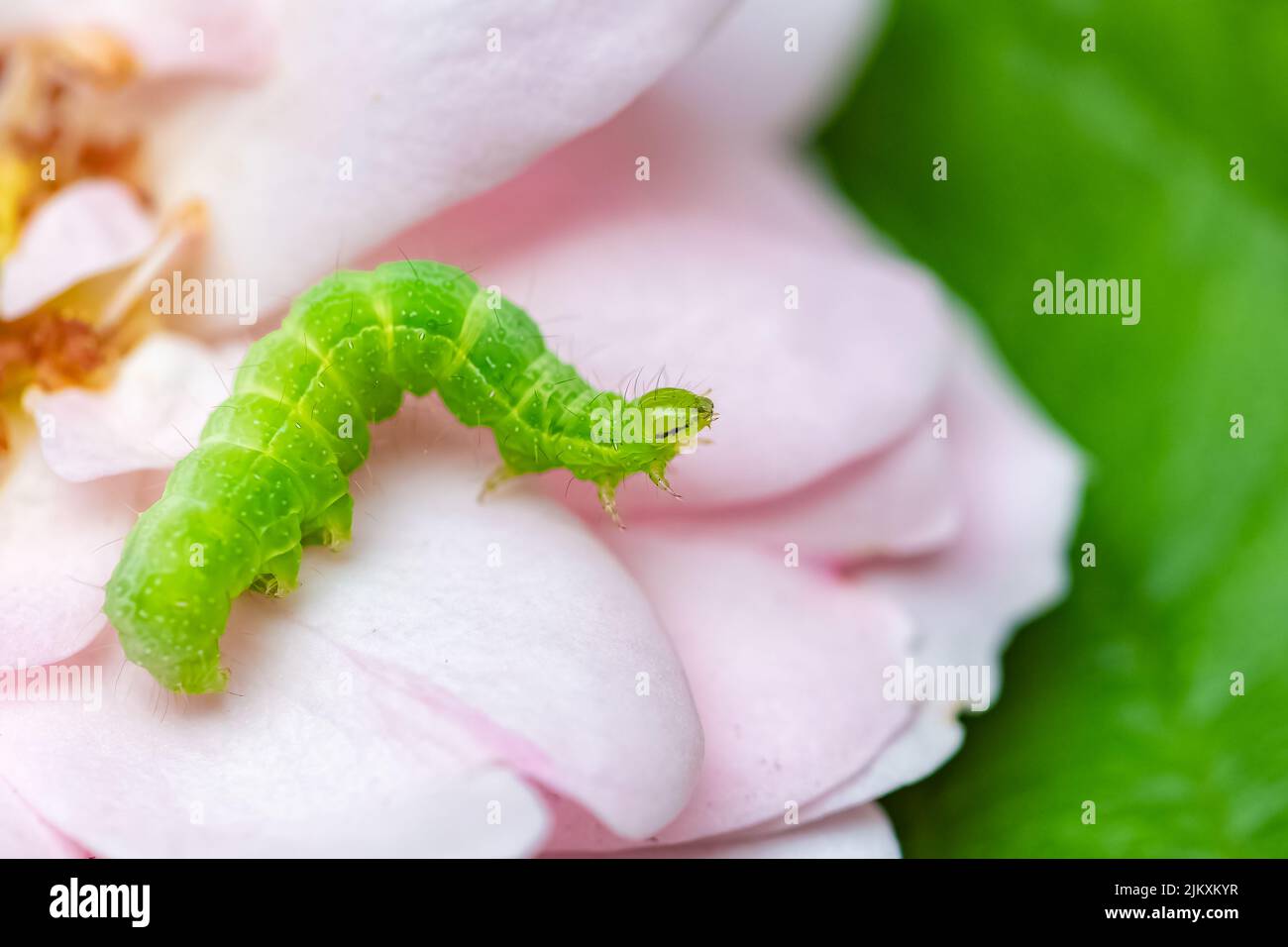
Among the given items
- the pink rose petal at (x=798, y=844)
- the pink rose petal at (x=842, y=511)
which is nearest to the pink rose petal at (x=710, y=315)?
the pink rose petal at (x=842, y=511)

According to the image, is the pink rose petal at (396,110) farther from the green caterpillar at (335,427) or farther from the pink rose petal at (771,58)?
the pink rose petal at (771,58)

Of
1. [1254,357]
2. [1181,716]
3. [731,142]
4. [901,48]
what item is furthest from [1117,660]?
[901,48]

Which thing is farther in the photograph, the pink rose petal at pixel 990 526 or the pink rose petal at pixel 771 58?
the pink rose petal at pixel 771 58

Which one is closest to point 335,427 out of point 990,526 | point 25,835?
point 25,835

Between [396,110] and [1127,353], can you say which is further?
[1127,353]

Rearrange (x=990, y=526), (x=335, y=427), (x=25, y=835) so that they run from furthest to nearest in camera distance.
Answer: (x=990, y=526) → (x=335, y=427) → (x=25, y=835)

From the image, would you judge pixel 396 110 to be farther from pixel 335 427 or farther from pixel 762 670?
pixel 762 670
